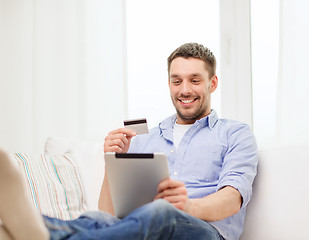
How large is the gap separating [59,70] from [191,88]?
4.59 feet

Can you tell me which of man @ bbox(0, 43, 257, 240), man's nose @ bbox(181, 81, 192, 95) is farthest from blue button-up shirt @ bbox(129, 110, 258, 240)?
man's nose @ bbox(181, 81, 192, 95)

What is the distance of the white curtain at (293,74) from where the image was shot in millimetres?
2500

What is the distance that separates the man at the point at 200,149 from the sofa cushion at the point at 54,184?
0.84 feet

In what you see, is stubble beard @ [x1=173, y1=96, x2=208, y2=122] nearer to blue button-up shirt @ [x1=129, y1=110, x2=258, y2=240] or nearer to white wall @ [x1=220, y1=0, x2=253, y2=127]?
blue button-up shirt @ [x1=129, y1=110, x2=258, y2=240]

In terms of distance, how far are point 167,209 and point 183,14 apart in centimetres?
221

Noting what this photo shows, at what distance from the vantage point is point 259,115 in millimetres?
2807

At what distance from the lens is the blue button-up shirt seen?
5.13ft

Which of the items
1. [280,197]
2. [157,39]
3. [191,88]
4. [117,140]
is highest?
[157,39]

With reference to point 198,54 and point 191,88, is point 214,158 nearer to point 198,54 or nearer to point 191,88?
point 191,88

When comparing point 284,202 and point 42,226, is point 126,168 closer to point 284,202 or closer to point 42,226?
point 42,226

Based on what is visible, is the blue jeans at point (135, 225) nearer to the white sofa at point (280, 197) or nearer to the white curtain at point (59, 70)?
the white sofa at point (280, 197)

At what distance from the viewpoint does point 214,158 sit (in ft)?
5.58

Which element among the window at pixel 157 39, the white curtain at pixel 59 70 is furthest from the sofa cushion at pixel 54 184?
the window at pixel 157 39

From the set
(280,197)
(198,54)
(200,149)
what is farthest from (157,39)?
(280,197)
